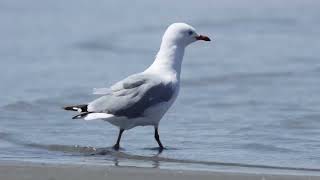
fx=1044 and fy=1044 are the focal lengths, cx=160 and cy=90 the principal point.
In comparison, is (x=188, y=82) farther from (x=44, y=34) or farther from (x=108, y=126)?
(x=44, y=34)

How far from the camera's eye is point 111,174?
7645mm

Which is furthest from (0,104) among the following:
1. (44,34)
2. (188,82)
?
(44,34)

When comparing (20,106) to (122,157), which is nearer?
(122,157)

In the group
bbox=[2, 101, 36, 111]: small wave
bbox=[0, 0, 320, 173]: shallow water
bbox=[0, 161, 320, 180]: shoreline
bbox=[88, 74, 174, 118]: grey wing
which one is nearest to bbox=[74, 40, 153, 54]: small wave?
bbox=[0, 0, 320, 173]: shallow water

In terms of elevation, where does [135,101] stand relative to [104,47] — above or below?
above

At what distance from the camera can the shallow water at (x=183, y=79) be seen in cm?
952

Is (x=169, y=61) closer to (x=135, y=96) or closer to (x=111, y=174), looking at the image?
(x=135, y=96)

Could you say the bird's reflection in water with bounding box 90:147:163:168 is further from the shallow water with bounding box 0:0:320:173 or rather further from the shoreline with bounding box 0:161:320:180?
the shoreline with bounding box 0:161:320:180

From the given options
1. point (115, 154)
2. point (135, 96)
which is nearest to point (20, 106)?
→ point (135, 96)

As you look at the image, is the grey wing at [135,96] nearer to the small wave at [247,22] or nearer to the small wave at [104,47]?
the small wave at [104,47]

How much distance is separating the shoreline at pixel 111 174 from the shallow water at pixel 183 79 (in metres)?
0.60

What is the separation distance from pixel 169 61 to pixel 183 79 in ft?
15.6

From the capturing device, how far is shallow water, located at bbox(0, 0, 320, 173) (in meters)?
9.52

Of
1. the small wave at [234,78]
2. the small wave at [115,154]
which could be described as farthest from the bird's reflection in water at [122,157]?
the small wave at [234,78]
